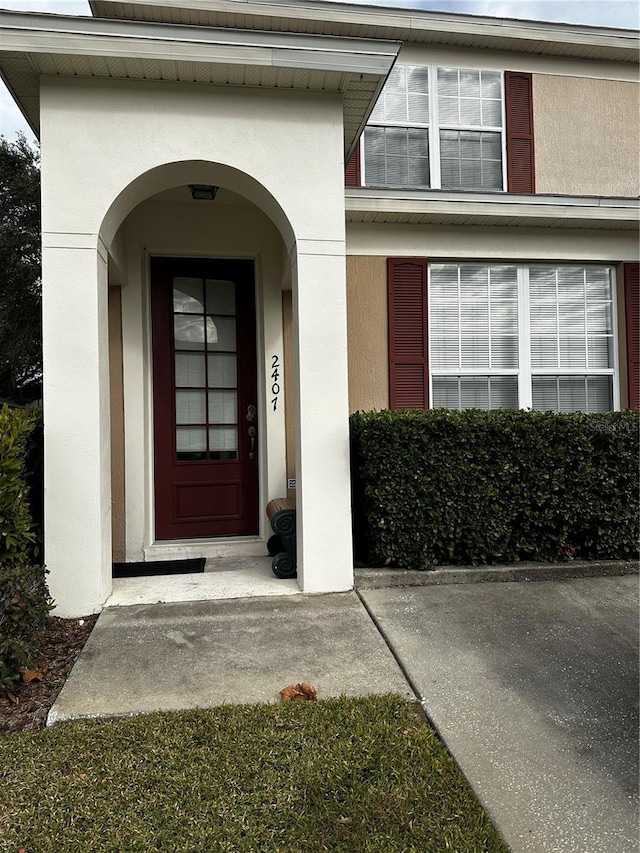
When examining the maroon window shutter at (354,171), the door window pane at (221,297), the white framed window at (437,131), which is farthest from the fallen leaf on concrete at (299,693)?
the white framed window at (437,131)

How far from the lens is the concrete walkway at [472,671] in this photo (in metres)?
1.90

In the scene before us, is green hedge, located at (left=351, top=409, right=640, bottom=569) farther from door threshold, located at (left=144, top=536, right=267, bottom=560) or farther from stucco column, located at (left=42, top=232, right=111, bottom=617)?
stucco column, located at (left=42, top=232, right=111, bottom=617)

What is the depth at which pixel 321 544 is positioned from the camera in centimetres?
384

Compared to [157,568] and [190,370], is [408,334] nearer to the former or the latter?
[190,370]

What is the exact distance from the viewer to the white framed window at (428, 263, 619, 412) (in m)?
5.54

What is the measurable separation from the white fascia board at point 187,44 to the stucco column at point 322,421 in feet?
3.89

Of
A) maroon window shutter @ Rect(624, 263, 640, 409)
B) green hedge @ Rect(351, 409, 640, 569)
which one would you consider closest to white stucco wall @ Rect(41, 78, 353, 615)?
green hedge @ Rect(351, 409, 640, 569)

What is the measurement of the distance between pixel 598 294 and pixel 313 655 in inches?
197

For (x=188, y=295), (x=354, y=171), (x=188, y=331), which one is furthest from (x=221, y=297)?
(x=354, y=171)

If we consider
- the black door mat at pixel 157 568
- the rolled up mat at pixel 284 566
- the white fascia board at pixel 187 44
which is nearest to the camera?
the white fascia board at pixel 187 44

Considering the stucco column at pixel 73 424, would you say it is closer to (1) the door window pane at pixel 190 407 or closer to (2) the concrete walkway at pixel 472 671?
(2) the concrete walkway at pixel 472 671

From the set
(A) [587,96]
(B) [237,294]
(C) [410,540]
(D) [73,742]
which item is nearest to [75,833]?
(D) [73,742]

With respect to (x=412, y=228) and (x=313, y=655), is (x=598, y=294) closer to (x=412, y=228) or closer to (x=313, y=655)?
(x=412, y=228)

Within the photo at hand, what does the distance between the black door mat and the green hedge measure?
4.95 feet
